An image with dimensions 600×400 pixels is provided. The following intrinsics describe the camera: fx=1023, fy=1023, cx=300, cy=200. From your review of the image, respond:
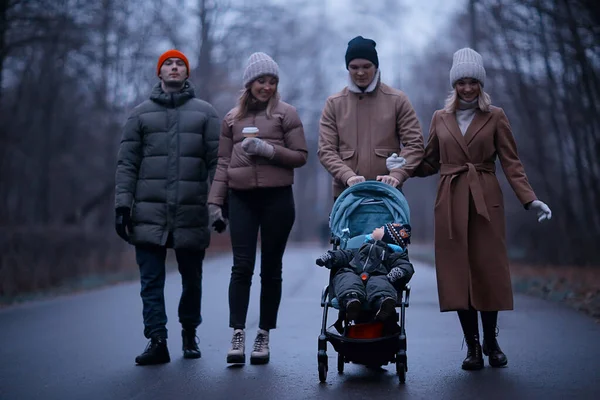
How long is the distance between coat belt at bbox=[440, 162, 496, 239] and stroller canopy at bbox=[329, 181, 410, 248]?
0.49 metres

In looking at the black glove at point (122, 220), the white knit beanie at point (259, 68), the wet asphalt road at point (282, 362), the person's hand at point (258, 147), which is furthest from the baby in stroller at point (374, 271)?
the black glove at point (122, 220)

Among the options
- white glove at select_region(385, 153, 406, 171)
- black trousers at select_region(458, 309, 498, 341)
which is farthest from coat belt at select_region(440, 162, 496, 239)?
black trousers at select_region(458, 309, 498, 341)

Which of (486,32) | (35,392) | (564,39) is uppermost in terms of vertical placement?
(486,32)

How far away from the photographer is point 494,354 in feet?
23.7

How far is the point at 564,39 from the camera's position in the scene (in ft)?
56.0

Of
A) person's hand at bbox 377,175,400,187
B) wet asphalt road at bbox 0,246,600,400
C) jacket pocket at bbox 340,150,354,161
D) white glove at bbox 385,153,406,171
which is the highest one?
jacket pocket at bbox 340,150,354,161

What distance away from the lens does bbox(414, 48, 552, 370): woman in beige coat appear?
23.8 feet

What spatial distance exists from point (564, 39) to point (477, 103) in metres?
10.3

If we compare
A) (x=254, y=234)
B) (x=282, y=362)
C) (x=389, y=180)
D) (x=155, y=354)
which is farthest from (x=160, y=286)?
(x=389, y=180)

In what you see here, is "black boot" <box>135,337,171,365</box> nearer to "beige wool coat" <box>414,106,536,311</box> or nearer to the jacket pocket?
the jacket pocket

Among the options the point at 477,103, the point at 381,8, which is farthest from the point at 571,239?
the point at 381,8

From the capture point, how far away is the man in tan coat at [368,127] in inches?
292

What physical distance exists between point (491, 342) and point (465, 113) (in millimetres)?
1679

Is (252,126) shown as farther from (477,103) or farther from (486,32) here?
(486,32)
